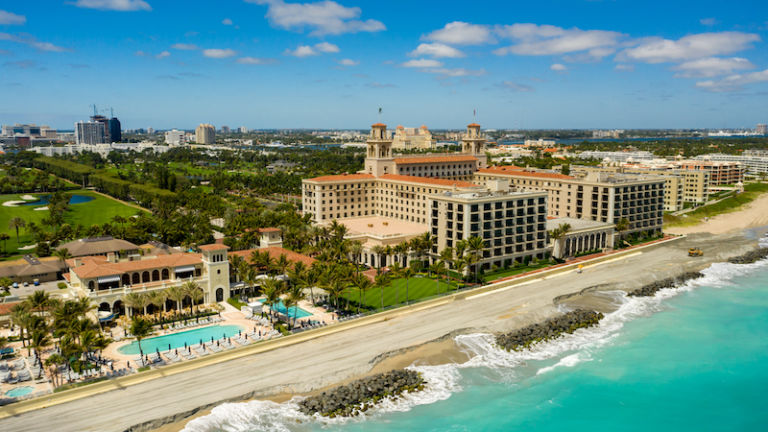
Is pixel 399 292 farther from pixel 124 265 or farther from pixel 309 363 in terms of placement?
pixel 124 265

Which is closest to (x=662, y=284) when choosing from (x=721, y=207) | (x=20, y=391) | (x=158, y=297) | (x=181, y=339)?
(x=181, y=339)

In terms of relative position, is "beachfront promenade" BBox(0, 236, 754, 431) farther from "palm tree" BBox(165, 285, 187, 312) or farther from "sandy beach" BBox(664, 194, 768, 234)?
"sandy beach" BBox(664, 194, 768, 234)

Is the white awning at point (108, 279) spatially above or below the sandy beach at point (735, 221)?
above

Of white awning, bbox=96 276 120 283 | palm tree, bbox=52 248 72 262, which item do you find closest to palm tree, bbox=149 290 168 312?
white awning, bbox=96 276 120 283

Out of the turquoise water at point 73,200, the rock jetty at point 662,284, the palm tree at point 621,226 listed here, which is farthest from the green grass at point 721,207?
the turquoise water at point 73,200

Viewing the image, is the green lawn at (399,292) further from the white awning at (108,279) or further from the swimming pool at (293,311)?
the white awning at (108,279)

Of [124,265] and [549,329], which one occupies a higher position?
[124,265]

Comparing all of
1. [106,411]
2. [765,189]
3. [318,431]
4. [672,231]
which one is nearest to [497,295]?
[318,431]
